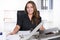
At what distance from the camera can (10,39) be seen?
4.86 feet

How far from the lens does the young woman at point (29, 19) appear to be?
82.7 inches

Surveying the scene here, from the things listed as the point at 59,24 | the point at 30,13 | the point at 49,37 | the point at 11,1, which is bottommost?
the point at 59,24

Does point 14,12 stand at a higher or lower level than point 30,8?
lower

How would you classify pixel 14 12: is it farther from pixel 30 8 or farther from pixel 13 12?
pixel 30 8

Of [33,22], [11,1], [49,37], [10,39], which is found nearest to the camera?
[49,37]

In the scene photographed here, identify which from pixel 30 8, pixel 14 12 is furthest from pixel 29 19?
pixel 14 12

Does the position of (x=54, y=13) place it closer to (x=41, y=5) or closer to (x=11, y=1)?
(x=41, y=5)

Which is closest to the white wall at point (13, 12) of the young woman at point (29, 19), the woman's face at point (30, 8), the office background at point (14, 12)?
the office background at point (14, 12)

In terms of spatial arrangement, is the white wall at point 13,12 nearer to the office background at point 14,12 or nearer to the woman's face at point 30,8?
the office background at point 14,12

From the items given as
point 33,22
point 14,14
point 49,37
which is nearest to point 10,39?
point 49,37

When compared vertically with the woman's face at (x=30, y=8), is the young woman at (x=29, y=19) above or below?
below

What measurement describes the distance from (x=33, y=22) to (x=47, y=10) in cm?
159

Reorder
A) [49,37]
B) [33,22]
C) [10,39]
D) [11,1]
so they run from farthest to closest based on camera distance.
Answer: [11,1] < [33,22] < [10,39] < [49,37]

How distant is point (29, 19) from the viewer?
86.0 inches
